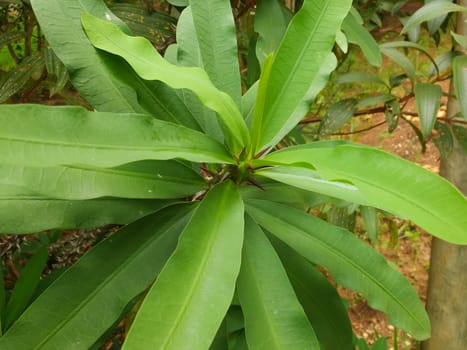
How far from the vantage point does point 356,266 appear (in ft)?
2.02

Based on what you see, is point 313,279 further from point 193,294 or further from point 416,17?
point 416,17

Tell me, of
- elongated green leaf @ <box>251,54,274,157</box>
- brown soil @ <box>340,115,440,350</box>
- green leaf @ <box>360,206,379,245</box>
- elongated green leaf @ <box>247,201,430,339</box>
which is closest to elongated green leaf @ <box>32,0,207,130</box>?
elongated green leaf @ <box>251,54,274,157</box>

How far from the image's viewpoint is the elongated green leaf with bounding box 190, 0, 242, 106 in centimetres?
62

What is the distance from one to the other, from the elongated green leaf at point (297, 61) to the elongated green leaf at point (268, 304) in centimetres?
13

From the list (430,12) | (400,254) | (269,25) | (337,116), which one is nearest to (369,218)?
(337,116)

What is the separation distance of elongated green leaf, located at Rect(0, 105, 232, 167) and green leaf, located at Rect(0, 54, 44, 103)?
0.56m

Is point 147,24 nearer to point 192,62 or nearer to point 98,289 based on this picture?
point 192,62

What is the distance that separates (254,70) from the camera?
97 centimetres

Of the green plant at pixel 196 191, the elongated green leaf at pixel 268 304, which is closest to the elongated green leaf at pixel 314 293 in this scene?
the green plant at pixel 196 191

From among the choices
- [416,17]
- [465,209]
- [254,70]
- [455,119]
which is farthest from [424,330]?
[455,119]

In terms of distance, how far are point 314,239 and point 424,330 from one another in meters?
0.18

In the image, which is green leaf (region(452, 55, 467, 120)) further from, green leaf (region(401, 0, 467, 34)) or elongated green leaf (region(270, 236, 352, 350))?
elongated green leaf (region(270, 236, 352, 350))

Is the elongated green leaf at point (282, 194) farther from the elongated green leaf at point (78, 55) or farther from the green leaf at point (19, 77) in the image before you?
the green leaf at point (19, 77)

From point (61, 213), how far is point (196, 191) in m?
0.16
